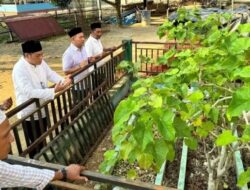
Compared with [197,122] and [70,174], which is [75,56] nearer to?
[197,122]

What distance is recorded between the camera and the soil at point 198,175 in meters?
3.67

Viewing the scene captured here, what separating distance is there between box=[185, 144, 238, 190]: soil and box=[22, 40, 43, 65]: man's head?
2325 millimetres

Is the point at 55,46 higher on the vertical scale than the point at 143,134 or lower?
lower

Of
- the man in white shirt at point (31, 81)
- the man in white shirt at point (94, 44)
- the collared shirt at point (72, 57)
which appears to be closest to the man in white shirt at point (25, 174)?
the man in white shirt at point (31, 81)

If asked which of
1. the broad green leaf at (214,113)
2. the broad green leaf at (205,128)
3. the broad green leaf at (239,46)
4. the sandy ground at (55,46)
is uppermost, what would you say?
the broad green leaf at (239,46)

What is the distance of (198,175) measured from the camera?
3855 mm

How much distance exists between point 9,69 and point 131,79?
5885mm

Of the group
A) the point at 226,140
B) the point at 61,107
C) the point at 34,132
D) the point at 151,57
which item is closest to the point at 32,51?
the point at 34,132

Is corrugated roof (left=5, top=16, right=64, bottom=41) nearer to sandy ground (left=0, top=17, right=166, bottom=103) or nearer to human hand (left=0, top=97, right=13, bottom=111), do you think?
sandy ground (left=0, top=17, right=166, bottom=103)

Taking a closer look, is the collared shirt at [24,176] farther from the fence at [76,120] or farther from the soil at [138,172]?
the soil at [138,172]

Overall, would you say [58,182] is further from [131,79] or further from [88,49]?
[131,79]

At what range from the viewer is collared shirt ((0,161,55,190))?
5.51 feet

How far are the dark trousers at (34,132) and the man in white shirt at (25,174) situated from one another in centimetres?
184

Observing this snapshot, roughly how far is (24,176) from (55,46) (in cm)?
1422
